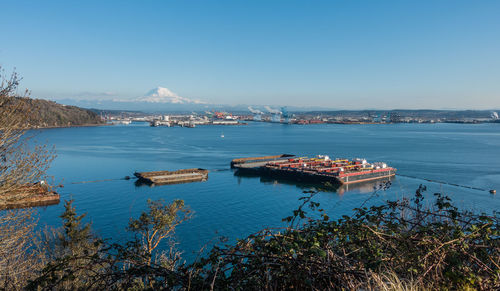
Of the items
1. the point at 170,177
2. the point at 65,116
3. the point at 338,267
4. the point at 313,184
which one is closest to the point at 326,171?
the point at 313,184

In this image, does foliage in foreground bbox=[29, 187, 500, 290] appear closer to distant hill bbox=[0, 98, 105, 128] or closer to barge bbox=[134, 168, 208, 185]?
barge bbox=[134, 168, 208, 185]

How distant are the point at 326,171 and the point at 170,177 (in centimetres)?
738

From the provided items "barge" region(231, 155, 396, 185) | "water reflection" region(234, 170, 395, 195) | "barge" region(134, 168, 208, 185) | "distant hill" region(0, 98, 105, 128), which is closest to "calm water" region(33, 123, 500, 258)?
"water reflection" region(234, 170, 395, 195)

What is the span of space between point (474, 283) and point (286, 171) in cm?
1532

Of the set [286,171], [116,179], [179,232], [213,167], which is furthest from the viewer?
[213,167]

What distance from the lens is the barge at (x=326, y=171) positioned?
15.1 meters

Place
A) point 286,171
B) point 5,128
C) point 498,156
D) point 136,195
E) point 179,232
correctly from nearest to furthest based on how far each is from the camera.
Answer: point 5,128 → point 179,232 → point 136,195 → point 286,171 → point 498,156

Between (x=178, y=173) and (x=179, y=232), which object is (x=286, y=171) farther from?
(x=179, y=232)

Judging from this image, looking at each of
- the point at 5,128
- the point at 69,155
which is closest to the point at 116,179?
the point at 69,155

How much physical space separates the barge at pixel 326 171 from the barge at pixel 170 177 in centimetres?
295

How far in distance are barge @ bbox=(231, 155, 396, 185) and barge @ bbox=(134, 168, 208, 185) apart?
2.95m

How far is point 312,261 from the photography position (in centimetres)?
126

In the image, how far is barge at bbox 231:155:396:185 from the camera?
15.1 meters

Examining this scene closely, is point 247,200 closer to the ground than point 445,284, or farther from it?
closer to the ground
